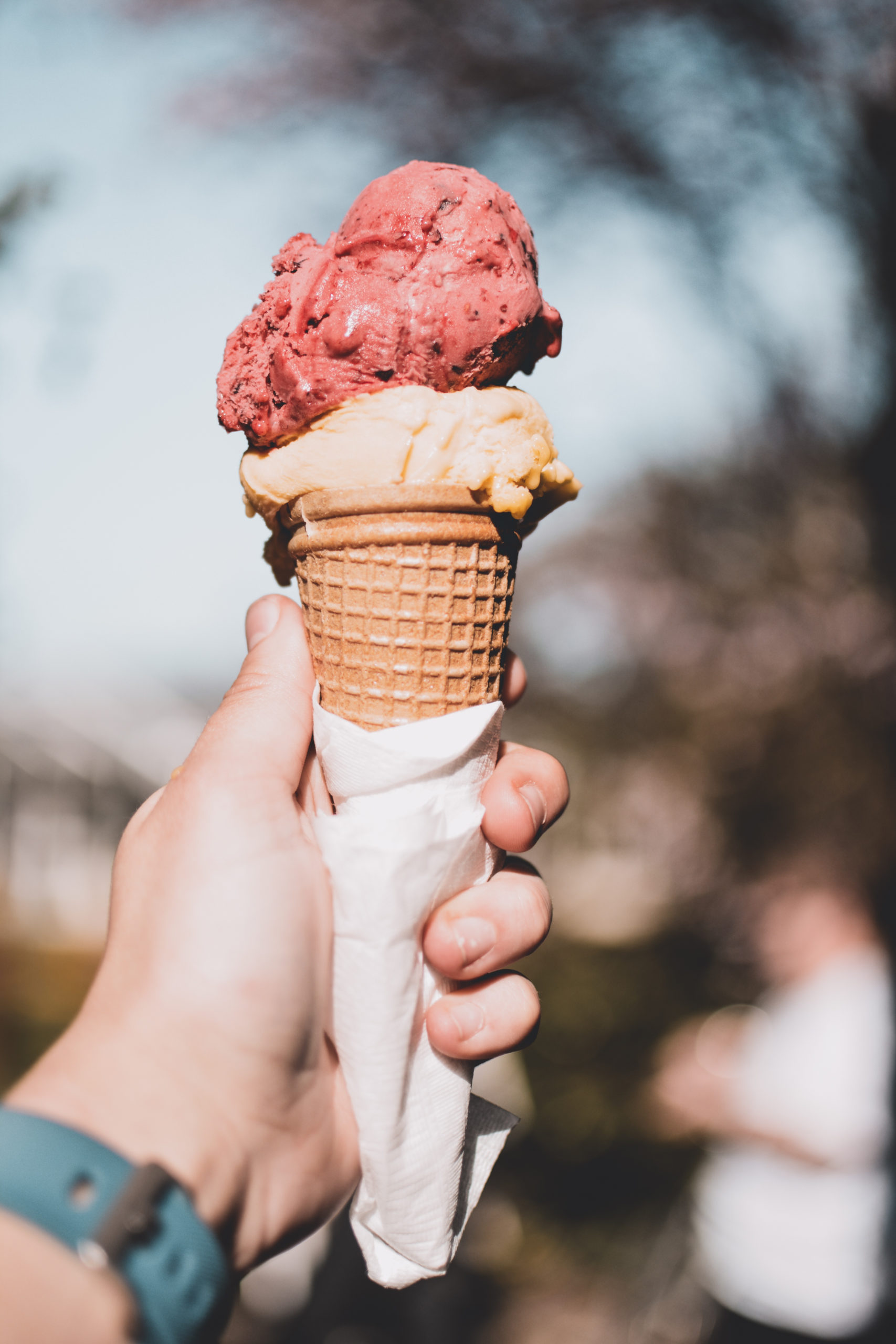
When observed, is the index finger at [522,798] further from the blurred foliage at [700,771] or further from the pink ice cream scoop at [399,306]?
the blurred foliage at [700,771]

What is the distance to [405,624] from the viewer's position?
1646mm

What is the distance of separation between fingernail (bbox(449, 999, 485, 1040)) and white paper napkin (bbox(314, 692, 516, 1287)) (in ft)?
0.18

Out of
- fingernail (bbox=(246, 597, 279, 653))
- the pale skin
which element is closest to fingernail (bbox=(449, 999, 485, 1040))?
the pale skin

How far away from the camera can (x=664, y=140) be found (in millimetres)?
4086

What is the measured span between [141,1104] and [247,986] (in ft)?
0.77

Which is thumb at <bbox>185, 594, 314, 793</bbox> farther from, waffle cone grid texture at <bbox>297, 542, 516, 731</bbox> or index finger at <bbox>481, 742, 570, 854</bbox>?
index finger at <bbox>481, 742, 570, 854</bbox>

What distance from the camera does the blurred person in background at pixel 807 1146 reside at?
3.34 meters

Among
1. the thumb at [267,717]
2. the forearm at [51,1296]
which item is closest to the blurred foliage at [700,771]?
the thumb at [267,717]

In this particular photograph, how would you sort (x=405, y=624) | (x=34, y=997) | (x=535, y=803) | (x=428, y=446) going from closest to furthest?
(x=428, y=446) < (x=405, y=624) < (x=535, y=803) < (x=34, y=997)

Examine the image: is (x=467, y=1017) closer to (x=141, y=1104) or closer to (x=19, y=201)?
(x=141, y=1104)

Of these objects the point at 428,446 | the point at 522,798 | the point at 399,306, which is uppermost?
the point at 399,306

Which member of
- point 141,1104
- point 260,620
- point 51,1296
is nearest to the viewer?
point 51,1296

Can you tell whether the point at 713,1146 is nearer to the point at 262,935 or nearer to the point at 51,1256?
the point at 262,935

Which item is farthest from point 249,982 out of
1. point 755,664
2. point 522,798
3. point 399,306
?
point 755,664
